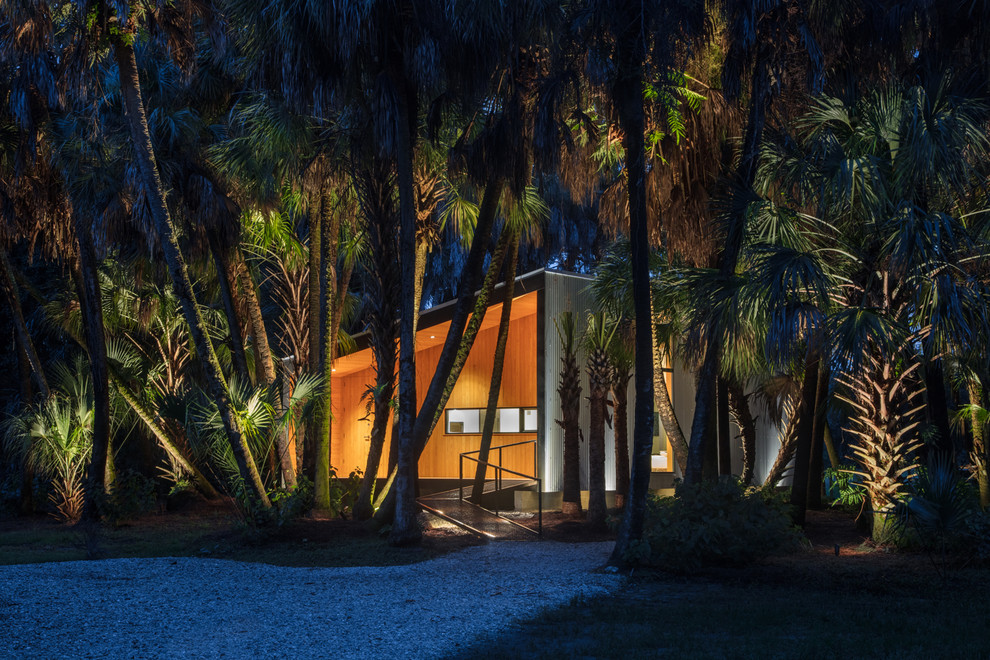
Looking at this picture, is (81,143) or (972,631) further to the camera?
(81,143)

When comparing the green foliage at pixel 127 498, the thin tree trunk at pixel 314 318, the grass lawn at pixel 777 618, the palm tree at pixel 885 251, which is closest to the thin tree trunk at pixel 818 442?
the palm tree at pixel 885 251

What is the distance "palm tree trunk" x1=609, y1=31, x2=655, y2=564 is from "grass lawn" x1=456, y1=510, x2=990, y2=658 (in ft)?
3.15

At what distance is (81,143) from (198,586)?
8.75 meters

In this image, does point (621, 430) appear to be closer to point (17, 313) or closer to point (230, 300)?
point (230, 300)

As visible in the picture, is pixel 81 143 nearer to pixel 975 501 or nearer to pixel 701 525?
pixel 701 525

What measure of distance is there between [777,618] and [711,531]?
2872 millimetres

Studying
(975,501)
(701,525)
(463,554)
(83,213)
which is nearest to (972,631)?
(701,525)

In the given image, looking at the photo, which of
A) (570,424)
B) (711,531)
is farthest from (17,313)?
(711,531)

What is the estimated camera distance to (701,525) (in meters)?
10.6

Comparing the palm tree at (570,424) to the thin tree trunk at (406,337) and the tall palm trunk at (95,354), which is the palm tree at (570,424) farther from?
the tall palm trunk at (95,354)

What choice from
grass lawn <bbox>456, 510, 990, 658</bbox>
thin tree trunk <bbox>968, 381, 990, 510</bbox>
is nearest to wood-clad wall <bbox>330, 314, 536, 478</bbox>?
thin tree trunk <bbox>968, 381, 990, 510</bbox>

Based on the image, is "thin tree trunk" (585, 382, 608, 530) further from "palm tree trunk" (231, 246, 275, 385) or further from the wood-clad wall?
"palm tree trunk" (231, 246, 275, 385)

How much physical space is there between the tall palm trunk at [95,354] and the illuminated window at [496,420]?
882cm

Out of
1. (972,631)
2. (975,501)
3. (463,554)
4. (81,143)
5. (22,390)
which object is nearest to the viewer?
(972,631)
